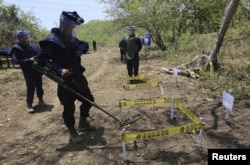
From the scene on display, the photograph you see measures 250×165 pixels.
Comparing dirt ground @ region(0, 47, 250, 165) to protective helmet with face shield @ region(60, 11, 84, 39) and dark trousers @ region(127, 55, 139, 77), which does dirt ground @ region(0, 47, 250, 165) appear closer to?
dark trousers @ region(127, 55, 139, 77)

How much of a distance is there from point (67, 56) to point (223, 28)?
19.4ft

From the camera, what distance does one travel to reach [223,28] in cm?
920

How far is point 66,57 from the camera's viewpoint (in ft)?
16.0

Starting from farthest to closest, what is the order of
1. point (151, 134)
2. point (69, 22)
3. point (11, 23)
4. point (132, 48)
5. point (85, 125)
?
1. point (11, 23)
2. point (132, 48)
3. point (85, 125)
4. point (69, 22)
5. point (151, 134)

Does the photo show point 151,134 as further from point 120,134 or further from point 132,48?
point 132,48

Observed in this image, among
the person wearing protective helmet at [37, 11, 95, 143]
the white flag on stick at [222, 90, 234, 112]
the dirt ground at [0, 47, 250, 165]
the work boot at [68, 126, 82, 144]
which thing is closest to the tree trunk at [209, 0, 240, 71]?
the dirt ground at [0, 47, 250, 165]

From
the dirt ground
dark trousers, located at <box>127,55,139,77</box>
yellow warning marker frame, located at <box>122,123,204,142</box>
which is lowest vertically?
the dirt ground

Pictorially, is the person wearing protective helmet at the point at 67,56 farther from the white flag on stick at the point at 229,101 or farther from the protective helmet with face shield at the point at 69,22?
the white flag on stick at the point at 229,101

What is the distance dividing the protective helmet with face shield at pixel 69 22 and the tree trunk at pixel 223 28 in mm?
5407

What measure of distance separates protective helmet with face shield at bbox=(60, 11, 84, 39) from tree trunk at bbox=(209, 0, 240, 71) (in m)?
5.41

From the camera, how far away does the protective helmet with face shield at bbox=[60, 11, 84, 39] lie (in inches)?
184

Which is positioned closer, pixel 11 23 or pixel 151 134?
pixel 151 134

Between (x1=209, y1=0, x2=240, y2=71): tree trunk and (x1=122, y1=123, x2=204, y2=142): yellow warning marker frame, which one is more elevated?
(x1=209, y1=0, x2=240, y2=71): tree trunk

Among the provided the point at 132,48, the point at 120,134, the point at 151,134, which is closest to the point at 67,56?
the point at 120,134
